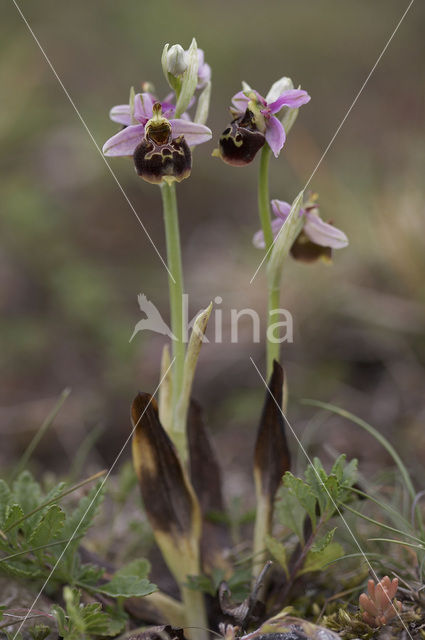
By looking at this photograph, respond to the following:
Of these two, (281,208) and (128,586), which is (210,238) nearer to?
(281,208)

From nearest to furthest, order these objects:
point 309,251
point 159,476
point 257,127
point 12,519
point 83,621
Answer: point 83,621, point 12,519, point 257,127, point 159,476, point 309,251

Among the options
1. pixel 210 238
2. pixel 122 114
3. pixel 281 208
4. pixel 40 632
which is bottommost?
pixel 40 632

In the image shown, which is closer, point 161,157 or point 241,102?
point 161,157

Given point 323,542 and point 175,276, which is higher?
point 175,276

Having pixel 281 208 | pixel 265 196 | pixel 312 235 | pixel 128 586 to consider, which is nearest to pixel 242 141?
pixel 265 196

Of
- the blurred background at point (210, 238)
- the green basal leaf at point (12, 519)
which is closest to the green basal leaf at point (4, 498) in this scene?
the green basal leaf at point (12, 519)

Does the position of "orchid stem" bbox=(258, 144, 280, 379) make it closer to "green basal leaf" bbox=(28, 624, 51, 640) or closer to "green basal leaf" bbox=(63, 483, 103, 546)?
"green basal leaf" bbox=(63, 483, 103, 546)

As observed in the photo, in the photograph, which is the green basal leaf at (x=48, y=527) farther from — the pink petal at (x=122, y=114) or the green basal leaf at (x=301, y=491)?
the pink petal at (x=122, y=114)
